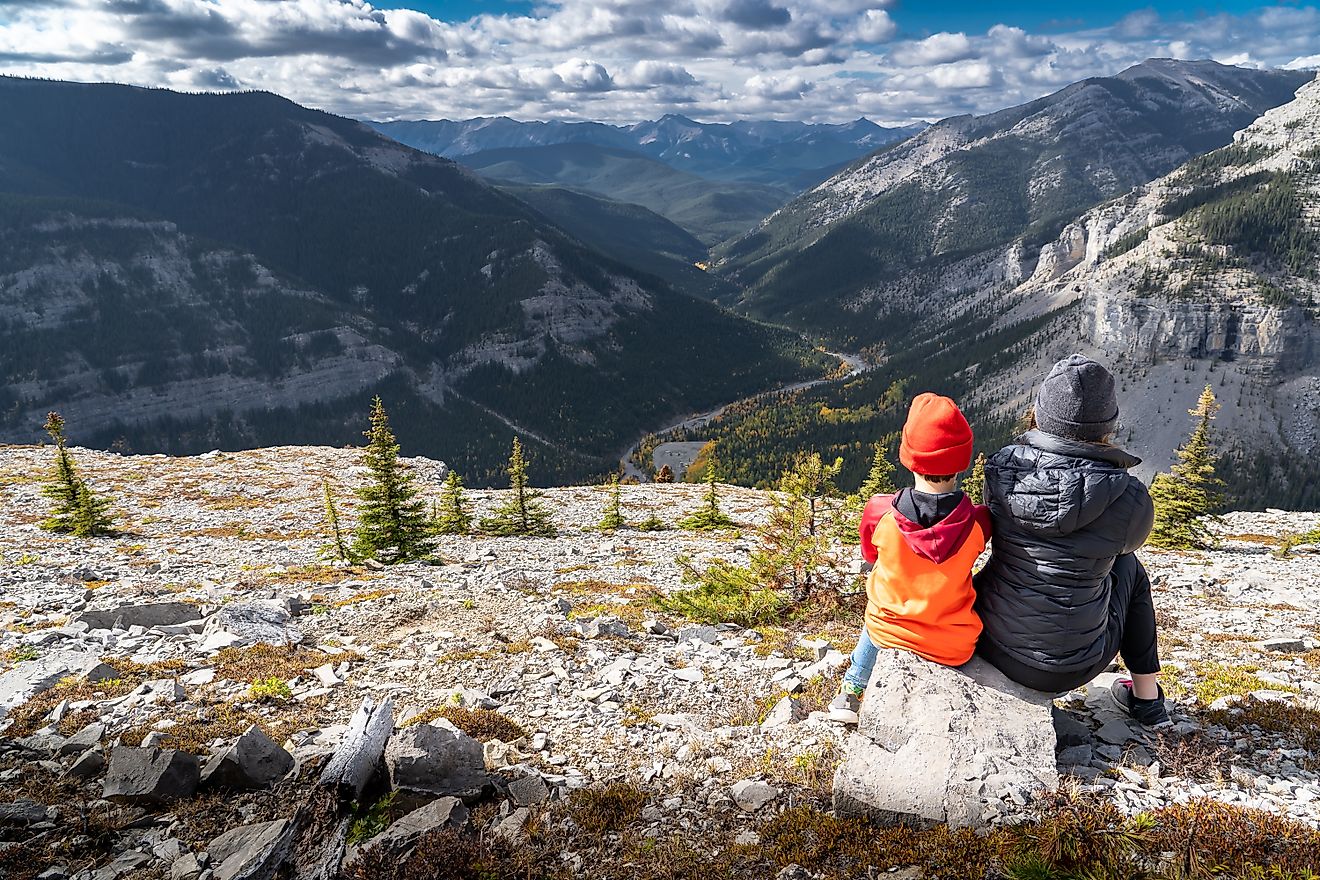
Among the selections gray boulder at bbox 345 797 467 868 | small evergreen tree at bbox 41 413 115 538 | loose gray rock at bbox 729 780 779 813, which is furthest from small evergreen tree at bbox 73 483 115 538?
loose gray rock at bbox 729 780 779 813

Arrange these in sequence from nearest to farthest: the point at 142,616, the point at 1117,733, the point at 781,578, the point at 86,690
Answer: the point at 1117,733, the point at 86,690, the point at 142,616, the point at 781,578

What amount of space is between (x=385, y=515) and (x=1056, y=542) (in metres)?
22.5

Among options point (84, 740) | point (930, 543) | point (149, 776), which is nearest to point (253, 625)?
point (84, 740)

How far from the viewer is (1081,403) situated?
5449 mm

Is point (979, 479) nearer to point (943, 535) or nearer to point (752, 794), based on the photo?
point (943, 535)

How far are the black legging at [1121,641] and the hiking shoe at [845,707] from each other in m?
1.66

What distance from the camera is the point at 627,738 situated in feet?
26.0

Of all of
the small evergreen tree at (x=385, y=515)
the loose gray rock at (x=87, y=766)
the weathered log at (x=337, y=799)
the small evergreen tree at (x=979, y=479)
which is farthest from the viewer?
the small evergreen tree at (x=385, y=515)

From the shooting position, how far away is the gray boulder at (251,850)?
4.83m

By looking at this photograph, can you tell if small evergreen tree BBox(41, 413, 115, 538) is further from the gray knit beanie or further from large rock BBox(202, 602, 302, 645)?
the gray knit beanie

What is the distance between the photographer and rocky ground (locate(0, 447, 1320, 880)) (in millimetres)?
5945

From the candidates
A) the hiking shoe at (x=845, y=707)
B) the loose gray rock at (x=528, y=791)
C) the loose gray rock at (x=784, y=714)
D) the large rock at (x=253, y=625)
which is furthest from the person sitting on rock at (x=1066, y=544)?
the large rock at (x=253, y=625)

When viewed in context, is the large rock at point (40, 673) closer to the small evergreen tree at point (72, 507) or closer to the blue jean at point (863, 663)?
the blue jean at point (863, 663)

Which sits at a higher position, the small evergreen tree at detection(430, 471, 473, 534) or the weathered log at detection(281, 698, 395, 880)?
the weathered log at detection(281, 698, 395, 880)
